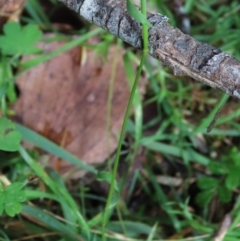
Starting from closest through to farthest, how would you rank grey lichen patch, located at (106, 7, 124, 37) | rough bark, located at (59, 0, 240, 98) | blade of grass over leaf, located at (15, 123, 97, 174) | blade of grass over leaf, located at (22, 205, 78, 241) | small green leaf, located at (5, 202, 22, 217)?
1. rough bark, located at (59, 0, 240, 98)
2. grey lichen patch, located at (106, 7, 124, 37)
3. small green leaf, located at (5, 202, 22, 217)
4. blade of grass over leaf, located at (22, 205, 78, 241)
5. blade of grass over leaf, located at (15, 123, 97, 174)

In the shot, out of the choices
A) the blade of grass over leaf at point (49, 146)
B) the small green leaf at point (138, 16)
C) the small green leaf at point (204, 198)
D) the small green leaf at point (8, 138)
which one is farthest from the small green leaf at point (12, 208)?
the small green leaf at point (204, 198)

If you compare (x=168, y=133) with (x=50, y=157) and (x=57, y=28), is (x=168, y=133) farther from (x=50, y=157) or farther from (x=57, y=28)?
(x=57, y=28)

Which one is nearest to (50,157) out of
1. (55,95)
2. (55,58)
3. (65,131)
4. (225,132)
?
(65,131)

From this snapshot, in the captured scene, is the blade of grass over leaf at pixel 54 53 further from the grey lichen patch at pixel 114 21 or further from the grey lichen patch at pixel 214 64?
the grey lichen patch at pixel 214 64

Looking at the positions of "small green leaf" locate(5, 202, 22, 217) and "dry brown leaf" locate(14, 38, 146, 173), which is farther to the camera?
"dry brown leaf" locate(14, 38, 146, 173)

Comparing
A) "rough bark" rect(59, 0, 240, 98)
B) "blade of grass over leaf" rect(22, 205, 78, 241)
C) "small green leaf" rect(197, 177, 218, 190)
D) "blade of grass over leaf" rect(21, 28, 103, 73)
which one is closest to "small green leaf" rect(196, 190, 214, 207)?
"small green leaf" rect(197, 177, 218, 190)

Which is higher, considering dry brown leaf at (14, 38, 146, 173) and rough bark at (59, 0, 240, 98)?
rough bark at (59, 0, 240, 98)

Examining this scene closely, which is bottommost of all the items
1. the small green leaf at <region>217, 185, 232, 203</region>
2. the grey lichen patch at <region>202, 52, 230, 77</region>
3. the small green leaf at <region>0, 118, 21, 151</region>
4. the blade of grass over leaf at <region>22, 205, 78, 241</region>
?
the blade of grass over leaf at <region>22, 205, 78, 241</region>

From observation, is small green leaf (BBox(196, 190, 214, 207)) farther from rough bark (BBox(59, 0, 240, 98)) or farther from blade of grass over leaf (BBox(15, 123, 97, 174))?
rough bark (BBox(59, 0, 240, 98))
